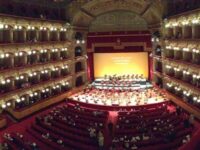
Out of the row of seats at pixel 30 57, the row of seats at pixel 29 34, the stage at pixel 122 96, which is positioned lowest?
the stage at pixel 122 96

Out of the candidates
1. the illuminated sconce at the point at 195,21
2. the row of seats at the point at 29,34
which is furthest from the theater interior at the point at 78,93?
the illuminated sconce at the point at 195,21

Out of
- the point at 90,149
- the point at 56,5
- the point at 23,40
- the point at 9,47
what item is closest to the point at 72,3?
the point at 56,5

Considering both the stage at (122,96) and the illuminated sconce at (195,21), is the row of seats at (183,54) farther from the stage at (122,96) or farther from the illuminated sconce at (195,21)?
the stage at (122,96)

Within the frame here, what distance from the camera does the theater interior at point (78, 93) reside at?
89.7 feet

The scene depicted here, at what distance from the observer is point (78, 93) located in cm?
4972

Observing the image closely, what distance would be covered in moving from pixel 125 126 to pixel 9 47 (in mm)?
16821

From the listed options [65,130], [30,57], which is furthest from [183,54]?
[30,57]

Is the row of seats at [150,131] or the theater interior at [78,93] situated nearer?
the row of seats at [150,131]

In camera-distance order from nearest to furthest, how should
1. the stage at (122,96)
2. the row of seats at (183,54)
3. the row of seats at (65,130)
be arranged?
the row of seats at (65,130)
the row of seats at (183,54)
the stage at (122,96)

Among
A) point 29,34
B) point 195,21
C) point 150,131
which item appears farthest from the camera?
point 29,34

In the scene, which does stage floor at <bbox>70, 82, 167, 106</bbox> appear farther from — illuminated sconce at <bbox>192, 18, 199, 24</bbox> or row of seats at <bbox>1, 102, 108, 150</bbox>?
illuminated sconce at <bbox>192, 18, 199, 24</bbox>

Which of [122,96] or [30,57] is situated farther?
[122,96]

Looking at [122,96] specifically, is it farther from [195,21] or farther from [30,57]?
[195,21]

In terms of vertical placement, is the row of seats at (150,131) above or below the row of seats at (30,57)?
below
